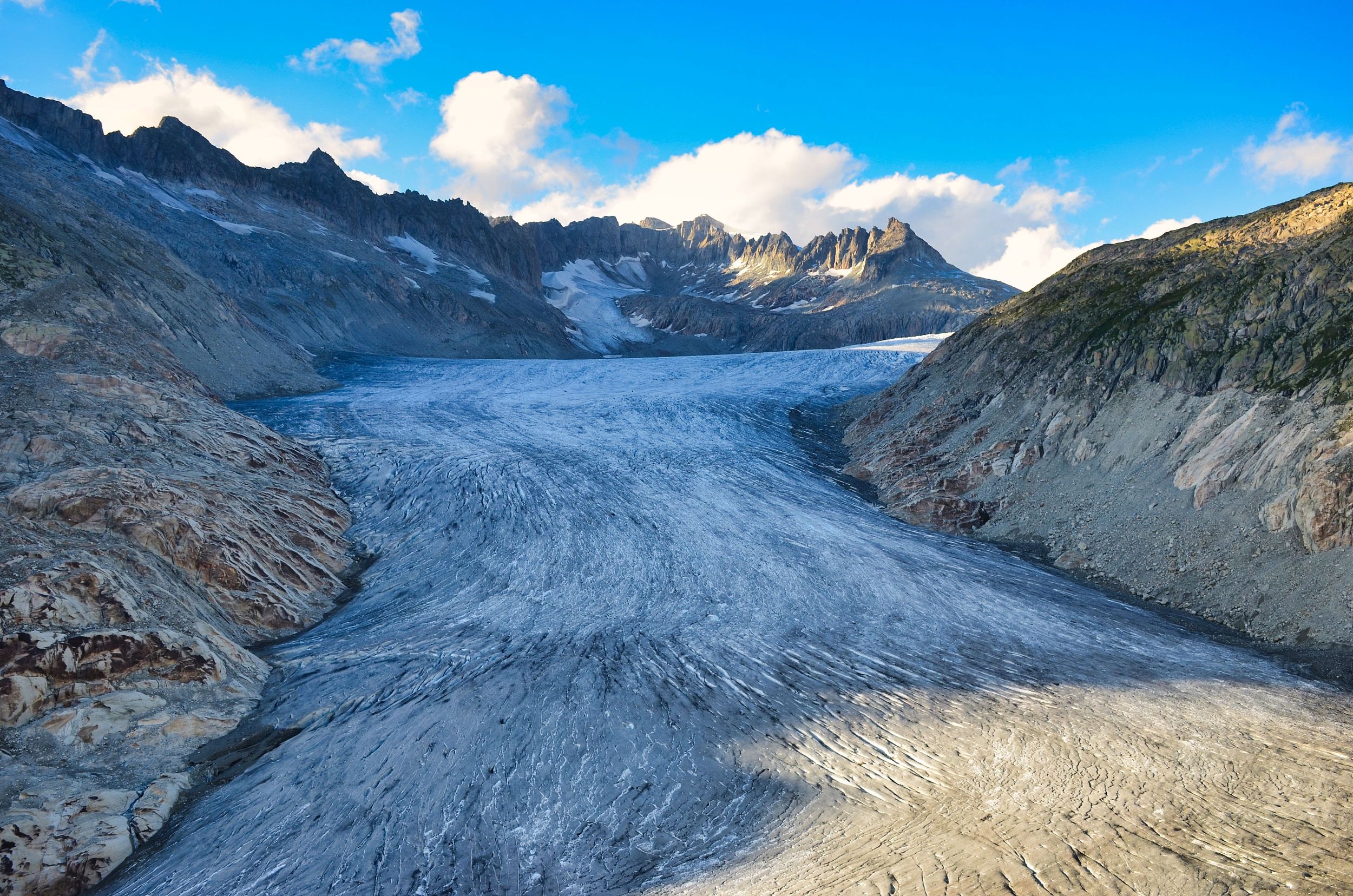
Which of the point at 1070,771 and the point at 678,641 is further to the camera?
the point at 678,641

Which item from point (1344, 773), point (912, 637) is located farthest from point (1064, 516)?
point (1344, 773)

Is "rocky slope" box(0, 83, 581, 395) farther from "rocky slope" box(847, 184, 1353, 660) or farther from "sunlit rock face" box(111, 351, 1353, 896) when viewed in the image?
"rocky slope" box(847, 184, 1353, 660)

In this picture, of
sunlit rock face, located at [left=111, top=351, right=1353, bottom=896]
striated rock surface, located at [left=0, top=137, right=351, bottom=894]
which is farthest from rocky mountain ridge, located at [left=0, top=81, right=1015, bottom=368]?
sunlit rock face, located at [left=111, top=351, right=1353, bottom=896]

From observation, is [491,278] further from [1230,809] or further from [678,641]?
[1230,809]

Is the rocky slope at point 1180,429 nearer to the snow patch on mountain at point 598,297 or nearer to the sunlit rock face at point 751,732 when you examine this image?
the sunlit rock face at point 751,732

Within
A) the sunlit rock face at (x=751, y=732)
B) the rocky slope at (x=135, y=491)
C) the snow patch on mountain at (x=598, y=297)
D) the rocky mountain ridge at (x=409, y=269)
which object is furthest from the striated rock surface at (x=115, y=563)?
the snow patch on mountain at (x=598, y=297)

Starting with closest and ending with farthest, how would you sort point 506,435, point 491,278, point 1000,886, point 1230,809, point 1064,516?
1. point 1000,886
2. point 1230,809
3. point 1064,516
4. point 506,435
5. point 491,278

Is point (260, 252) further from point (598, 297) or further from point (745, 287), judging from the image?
point (745, 287)
